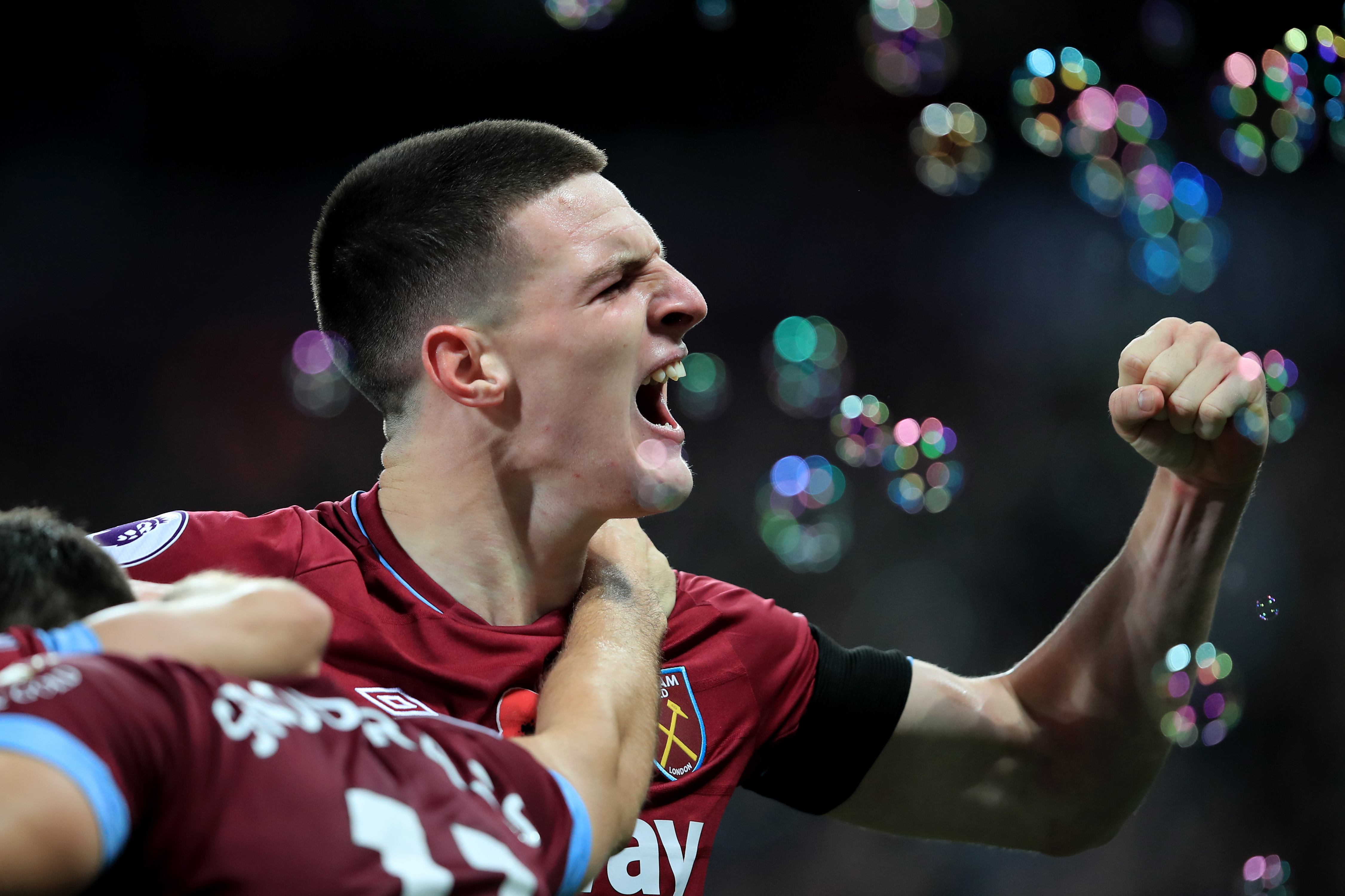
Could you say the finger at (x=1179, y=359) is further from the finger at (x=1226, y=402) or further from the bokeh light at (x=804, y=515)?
the bokeh light at (x=804, y=515)

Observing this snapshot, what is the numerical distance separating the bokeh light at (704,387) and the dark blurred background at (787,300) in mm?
91

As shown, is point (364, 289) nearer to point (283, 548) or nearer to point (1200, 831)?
point (283, 548)

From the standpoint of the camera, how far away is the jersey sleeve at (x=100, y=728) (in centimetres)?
82

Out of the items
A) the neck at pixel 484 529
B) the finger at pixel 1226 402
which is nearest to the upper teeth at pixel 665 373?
the neck at pixel 484 529

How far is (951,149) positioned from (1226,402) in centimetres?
198

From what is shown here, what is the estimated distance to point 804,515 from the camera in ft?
11.7

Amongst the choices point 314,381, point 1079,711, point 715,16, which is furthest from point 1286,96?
point 314,381

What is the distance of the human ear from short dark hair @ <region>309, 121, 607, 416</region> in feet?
0.13

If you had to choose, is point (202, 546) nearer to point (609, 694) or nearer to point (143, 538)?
point (143, 538)

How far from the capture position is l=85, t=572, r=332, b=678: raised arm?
1.05 meters

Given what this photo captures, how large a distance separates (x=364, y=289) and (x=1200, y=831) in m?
4.73

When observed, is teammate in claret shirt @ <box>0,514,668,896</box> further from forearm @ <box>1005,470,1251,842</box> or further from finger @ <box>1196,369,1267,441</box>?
forearm @ <box>1005,470,1251,842</box>

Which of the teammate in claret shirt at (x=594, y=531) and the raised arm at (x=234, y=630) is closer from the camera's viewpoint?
the raised arm at (x=234, y=630)

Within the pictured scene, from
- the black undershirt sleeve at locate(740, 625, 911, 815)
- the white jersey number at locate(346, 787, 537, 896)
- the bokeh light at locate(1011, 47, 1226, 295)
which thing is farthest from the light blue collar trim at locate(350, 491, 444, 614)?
the bokeh light at locate(1011, 47, 1226, 295)
